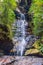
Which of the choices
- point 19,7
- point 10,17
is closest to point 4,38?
point 10,17

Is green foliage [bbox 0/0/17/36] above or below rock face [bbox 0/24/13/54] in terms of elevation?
above

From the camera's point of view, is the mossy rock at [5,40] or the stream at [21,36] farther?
the stream at [21,36]

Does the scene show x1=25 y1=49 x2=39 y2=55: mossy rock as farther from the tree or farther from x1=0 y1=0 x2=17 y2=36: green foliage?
x1=0 y1=0 x2=17 y2=36: green foliage

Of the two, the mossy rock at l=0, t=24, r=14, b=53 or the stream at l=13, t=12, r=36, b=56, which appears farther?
the stream at l=13, t=12, r=36, b=56

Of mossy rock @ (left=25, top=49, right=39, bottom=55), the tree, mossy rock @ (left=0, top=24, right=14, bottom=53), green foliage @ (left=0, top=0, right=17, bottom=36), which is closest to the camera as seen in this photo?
Result: mossy rock @ (left=25, top=49, right=39, bottom=55)

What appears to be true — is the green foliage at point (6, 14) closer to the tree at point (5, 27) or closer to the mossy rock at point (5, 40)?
the tree at point (5, 27)

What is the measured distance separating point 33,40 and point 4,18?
3558 millimetres

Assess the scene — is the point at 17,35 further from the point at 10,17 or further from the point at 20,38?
the point at 10,17

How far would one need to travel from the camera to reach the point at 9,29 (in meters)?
20.3

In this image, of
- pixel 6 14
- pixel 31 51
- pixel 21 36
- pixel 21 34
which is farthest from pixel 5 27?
pixel 31 51

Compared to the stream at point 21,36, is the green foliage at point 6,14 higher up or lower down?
higher up

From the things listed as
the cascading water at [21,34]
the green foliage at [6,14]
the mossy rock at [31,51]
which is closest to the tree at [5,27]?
the green foliage at [6,14]

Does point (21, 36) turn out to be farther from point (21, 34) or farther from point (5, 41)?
point (5, 41)

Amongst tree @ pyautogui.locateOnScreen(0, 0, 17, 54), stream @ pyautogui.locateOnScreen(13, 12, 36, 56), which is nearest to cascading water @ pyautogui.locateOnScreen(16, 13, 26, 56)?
stream @ pyautogui.locateOnScreen(13, 12, 36, 56)
